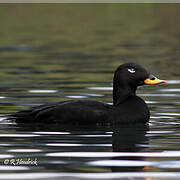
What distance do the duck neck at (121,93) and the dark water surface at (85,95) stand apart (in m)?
0.56

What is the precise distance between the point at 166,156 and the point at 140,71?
2.82m

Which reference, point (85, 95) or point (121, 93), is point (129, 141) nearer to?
point (121, 93)

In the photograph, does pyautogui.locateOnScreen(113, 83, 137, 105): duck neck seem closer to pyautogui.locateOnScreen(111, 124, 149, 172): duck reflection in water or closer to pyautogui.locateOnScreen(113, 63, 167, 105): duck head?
pyautogui.locateOnScreen(113, 63, 167, 105): duck head

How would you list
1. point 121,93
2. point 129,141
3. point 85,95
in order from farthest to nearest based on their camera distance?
point 85,95 → point 121,93 → point 129,141

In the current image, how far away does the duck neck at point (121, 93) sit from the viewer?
11.3 m

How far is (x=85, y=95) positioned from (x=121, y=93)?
237cm

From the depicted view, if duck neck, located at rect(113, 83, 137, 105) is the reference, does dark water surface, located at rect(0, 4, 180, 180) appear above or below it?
below

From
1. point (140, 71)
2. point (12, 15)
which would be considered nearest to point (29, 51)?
point (140, 71)

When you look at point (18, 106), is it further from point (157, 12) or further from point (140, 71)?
point (157, 12)

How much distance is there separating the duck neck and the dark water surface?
56 centimetres

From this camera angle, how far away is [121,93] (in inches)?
448

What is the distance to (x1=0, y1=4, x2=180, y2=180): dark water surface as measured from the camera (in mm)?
8305

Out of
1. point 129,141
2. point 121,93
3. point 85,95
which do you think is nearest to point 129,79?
point 121,93

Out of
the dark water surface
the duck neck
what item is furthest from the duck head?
the dark water surface
